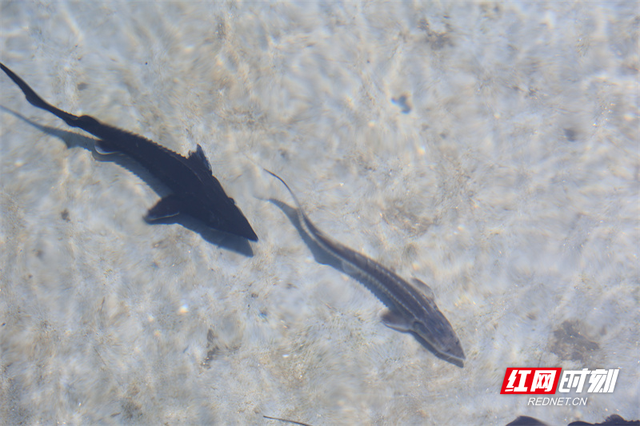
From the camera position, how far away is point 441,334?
Result: 4266 mm

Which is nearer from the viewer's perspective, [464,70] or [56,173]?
[56,173]

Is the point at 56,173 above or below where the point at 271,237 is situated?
above

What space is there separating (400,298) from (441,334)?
2.21ft

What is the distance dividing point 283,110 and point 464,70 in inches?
119

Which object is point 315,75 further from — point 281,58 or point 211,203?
point 211,203

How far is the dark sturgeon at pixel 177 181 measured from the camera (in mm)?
4379

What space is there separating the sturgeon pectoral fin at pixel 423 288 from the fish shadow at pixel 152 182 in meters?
2.32

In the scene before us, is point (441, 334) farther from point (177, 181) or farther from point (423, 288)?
point (177, 181)

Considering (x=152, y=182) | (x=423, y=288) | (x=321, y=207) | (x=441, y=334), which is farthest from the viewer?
(x=321, y=207)

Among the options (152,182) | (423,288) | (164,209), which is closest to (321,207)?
(423,288)

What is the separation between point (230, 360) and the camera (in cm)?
419

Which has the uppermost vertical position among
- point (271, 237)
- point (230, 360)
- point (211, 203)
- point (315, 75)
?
point (315, 75)

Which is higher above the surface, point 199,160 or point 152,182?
point 199,160

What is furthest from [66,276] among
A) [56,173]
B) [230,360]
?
[230,360]
